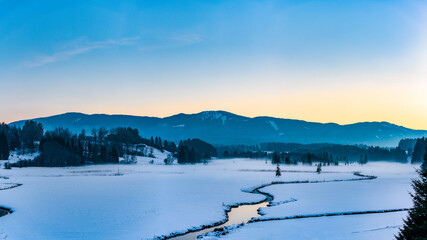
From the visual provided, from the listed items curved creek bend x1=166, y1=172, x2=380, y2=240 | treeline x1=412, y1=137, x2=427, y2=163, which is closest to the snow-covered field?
curved creek bend x1=166, y1=172, x2=380, y2=240

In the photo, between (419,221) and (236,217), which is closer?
(419,221)

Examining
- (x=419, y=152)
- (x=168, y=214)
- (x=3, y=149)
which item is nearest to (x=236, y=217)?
(x=168, y=214)

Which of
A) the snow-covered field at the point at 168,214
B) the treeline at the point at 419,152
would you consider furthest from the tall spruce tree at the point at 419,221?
the treeline at the point at 419,152

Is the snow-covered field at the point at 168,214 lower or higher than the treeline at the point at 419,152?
lower

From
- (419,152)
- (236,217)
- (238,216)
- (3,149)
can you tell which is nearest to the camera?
(236,217)

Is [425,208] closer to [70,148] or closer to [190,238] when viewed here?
[190,238]

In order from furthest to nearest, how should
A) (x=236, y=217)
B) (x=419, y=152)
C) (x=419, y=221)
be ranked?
(x=419, y=152), (x=236, y=217), (x=419, y=221)

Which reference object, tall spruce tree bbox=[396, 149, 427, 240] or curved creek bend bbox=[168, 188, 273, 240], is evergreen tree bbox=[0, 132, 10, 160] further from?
tall spruce tree bbox=[396, 149, 427, 240]

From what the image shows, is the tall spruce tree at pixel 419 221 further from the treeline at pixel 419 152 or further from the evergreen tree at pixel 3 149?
the treeline at pixel 419 152

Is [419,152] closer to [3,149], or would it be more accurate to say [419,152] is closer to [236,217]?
[236,217]

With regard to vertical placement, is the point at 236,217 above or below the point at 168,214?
below

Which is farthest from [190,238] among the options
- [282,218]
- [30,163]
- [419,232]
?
[30,163]

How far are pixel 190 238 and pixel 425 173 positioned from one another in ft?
62.6

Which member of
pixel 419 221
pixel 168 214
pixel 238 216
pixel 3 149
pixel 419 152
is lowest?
pixel 238 216
